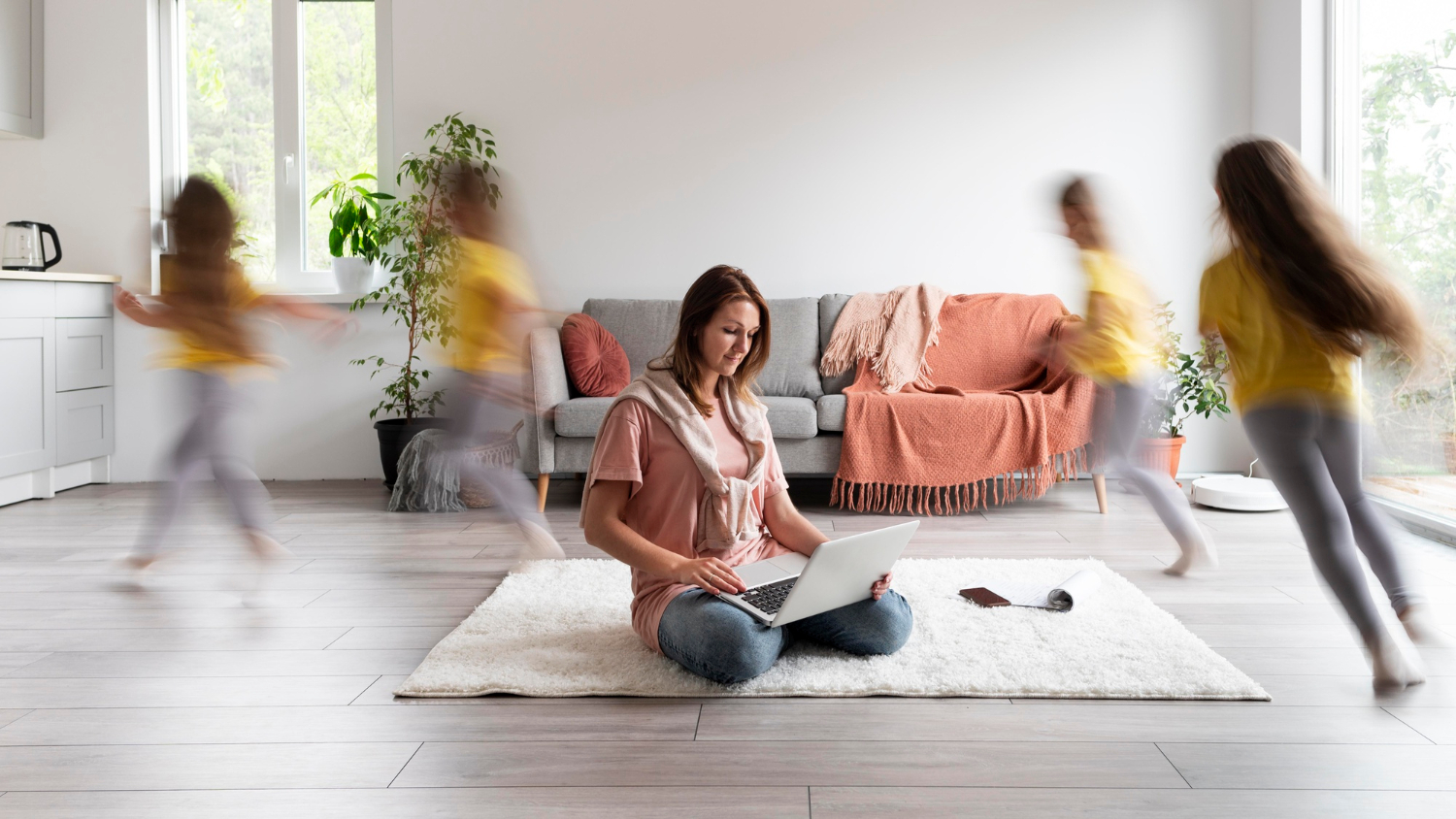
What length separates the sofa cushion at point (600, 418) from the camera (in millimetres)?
3797

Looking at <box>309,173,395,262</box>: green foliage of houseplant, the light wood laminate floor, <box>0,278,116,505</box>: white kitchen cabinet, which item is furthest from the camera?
<box>309,173,395,262</box>: green foliage of houseplant

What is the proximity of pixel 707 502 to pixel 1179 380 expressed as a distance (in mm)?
2956

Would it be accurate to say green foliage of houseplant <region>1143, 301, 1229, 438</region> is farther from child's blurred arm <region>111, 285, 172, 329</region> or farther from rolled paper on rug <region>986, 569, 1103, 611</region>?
child's blurred arm <region>111, 285, 172, 329</region>

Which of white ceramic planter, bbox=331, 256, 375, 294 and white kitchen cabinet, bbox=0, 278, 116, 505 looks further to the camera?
white ceramic planter, bbox=331, 256, 375, 294

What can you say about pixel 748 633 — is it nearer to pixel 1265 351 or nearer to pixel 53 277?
pixel 1265 351

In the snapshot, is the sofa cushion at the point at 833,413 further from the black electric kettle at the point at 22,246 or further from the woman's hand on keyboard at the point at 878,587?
the black electric kettle at the point at 22,246

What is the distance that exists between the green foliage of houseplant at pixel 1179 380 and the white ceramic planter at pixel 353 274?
3.35 meters

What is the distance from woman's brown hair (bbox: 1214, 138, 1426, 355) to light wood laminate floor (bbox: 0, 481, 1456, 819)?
69 cm

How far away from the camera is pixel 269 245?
4.74 metres

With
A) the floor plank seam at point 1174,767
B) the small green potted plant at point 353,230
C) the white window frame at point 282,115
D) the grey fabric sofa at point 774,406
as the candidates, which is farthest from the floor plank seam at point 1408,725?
the white window frame at point 282,115

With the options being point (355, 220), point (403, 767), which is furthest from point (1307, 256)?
point (355, 220)

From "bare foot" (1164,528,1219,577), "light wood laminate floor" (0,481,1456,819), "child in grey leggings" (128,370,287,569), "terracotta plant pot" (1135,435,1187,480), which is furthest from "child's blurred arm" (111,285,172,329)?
"terracotta plant pot" (1135,435,1187,480)

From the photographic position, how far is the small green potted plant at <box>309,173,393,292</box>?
4449 millimetres

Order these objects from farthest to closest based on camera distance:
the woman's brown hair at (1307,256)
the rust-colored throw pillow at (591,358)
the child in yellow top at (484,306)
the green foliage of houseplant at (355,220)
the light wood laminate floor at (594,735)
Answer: the green foliage of houseplant at (355,220)
the rust-colored throw pillow at (591,358)
the child in yellow top at (484,306)
the woman's brown hair at (1307,256)
the light wood laminate floor at (594,735)
